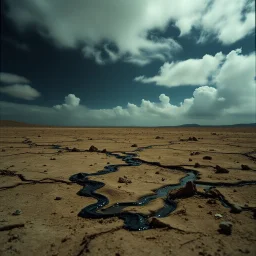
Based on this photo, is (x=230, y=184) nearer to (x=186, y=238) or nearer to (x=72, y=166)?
(x=186, y=238)

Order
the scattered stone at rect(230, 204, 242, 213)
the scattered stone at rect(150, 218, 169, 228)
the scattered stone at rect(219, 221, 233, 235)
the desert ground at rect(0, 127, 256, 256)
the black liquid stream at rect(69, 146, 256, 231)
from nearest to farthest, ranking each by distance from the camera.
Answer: the desert ground at rect(0, 127, 256, 256)
the scattered stone at rect(219, 221, 233, 235)
the scattered stone at rect(150, 218, 169, 228)
the black liquid stream at rect(69, 146, 256, 231)
the scattered stone at rect(230, 204, 242, 213)

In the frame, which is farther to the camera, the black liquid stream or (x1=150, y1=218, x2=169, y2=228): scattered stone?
the black liquid stream

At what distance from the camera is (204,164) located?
732 cm

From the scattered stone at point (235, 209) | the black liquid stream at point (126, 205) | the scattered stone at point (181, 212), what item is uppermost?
the scattered stone at point (235, 209)

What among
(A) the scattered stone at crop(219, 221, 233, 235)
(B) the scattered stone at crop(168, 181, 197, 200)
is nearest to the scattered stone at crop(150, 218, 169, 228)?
(A) the scattered stone at crop(219, 221, 233, 235)

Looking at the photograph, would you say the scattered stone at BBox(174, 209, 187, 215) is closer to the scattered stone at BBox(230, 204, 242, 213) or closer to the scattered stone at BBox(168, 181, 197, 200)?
the scattered stone at BBox(168, 181, 197, 200)

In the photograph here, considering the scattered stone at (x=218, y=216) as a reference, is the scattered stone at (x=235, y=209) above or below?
above

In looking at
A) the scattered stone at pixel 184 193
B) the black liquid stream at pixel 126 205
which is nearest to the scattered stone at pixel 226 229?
the black liquid stream at pixel 126 205

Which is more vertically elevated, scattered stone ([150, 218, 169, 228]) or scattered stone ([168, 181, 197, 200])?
scattered stone ([168, 181, 197, 200])

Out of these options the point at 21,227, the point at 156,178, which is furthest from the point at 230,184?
the point at 21,227

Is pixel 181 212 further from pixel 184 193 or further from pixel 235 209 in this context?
pixel 235 209

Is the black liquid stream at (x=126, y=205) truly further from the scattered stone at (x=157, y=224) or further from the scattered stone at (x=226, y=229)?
the scattered stone at (x=226, y=229)

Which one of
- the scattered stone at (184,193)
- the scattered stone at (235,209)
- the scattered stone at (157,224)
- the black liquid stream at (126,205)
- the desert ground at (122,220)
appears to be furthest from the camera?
the scattered stone at (184,193)

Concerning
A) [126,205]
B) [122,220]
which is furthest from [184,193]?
[122,220]
